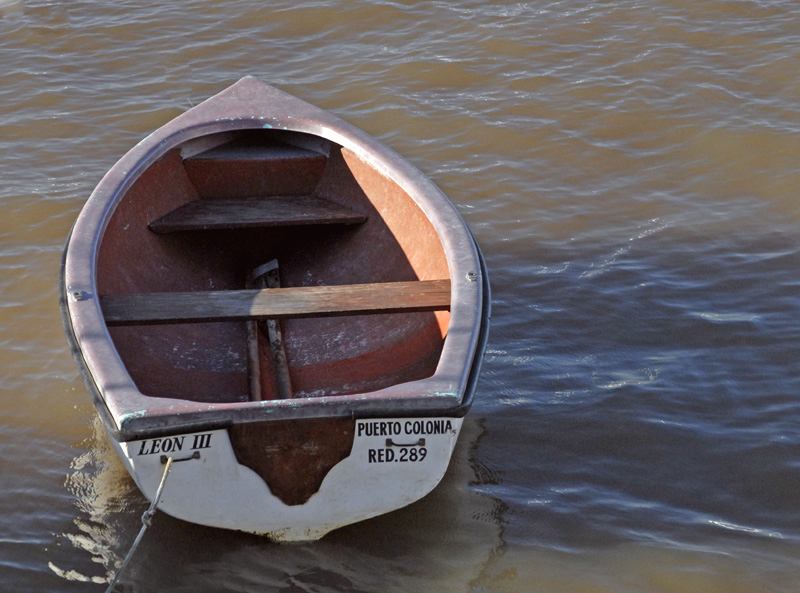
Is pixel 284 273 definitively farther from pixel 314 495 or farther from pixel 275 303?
pixel 314 495

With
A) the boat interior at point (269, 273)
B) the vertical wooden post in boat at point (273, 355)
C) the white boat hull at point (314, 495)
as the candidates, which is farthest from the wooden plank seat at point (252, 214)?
the white boat hull at point (314, 495)

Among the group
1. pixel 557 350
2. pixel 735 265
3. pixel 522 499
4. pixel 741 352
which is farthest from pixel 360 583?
pixel 735 265

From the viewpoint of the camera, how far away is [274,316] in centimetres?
401

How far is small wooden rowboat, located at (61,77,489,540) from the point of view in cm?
326

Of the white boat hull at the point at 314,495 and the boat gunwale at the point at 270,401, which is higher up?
the boat gunwale at the point at 270,401

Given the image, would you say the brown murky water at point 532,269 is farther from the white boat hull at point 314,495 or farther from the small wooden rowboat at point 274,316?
the small wooden rowboat at point 274,316

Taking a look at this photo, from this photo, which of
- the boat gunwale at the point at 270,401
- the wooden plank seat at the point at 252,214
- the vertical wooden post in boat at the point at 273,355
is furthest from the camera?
the wooden plank seat at the point at 252,214

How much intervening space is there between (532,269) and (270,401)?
3206 millimetres

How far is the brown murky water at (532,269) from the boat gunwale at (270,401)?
89 cm

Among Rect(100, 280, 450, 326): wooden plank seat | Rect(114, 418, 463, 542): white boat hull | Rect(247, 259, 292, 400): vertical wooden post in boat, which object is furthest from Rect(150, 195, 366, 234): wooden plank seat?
Rect(114, 418, 463, 542): white boat hull

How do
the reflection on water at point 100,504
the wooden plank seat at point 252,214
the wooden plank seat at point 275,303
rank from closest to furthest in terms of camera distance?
the reflection on water at point 100,504 < the wooden plank seat at point 275,303 < the wooden plank seat at point 252,214

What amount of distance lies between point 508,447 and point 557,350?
0.95 m

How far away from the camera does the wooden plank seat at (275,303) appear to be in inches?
156

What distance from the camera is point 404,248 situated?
5.01m
